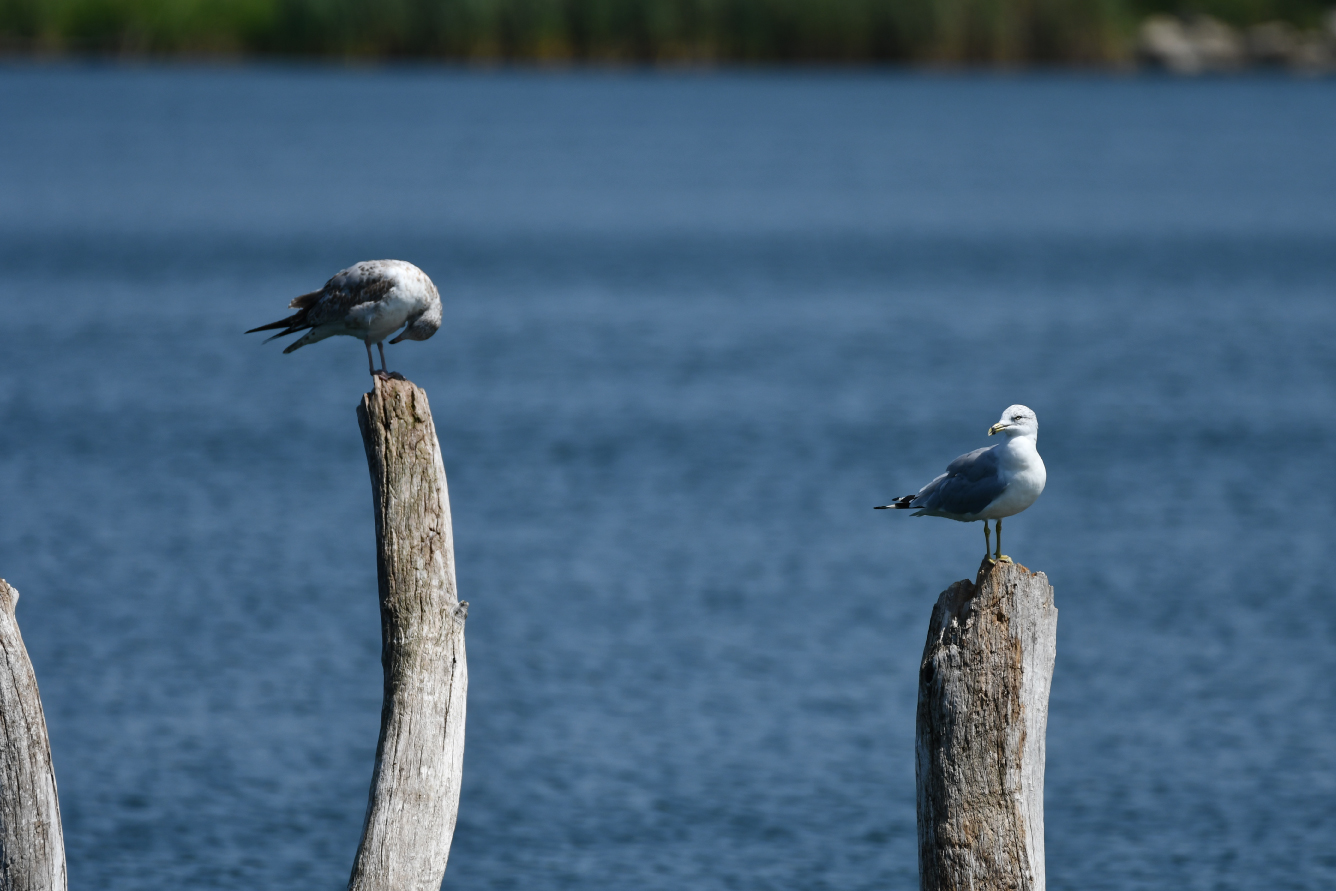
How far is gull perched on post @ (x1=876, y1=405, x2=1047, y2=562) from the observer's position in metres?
7.61

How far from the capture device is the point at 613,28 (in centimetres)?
10294

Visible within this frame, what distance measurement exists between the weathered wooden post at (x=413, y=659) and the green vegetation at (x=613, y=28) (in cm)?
9249

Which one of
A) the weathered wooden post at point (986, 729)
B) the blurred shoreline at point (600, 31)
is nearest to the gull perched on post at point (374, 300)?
the weathered wooden post at point (986, 729)

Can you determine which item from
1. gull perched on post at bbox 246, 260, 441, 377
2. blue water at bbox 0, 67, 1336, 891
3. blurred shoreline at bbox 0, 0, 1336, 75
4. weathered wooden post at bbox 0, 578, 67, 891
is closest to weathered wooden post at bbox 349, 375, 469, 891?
gull perched on post at bbox 246, 260, 441, 377

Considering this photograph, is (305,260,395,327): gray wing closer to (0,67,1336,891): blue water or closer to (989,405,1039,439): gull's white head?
(989,405,1039,439): gull's white head

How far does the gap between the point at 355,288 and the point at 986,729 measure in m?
3.96

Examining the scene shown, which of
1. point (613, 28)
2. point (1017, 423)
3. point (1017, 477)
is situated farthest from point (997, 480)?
point (613, 28)

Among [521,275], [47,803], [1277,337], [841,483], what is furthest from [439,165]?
[47,803]

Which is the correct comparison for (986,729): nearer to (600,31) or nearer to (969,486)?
(969,486)

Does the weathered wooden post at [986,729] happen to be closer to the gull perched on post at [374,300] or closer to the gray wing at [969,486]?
the gray wing at [969,486]

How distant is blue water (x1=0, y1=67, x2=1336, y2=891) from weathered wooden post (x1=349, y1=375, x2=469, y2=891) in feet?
19.6

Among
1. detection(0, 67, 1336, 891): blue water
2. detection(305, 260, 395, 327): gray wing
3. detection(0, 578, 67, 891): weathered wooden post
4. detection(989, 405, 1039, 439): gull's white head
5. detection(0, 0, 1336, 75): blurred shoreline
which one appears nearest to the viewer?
detection(989, 405, 1039, 439): gull's white head

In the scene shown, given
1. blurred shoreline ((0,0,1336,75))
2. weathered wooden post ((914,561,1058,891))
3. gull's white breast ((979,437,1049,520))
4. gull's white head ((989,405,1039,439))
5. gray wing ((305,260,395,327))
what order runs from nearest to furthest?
weathered wooden post ((914,561,1058,891)) → gull's white breast ((979,437,1049,520)) → gull's white head ((989,405,1039,439)) → gray wing ((305,260,395,327)) → blurred shoreline ((0,0,1336,75))

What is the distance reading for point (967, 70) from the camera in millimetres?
121938
